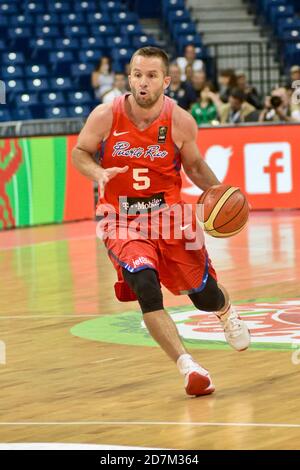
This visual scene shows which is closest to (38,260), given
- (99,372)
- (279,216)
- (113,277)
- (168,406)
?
(113,277)

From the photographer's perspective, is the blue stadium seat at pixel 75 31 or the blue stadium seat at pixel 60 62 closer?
the blue stadium seat at pixel 60 62

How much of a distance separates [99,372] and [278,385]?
1311 millimetres

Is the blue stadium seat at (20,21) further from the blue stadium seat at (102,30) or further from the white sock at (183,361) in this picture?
the white sock at (183,361)

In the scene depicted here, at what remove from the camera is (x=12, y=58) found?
23.9 meters

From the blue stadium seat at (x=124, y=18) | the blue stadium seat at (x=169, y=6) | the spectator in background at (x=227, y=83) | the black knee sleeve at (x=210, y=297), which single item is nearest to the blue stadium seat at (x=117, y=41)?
the blue stadium seat at (x=124, y=18)

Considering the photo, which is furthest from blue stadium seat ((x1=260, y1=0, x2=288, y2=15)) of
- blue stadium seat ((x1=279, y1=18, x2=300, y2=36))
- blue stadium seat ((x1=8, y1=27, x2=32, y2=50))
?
blue stadium seat ((x1=8, y1=27, x2=32, y2=50))

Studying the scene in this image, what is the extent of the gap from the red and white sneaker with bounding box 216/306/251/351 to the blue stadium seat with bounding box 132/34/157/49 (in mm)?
18241

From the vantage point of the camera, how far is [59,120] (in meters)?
21.0

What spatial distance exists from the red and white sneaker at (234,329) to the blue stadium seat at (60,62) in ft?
55.7

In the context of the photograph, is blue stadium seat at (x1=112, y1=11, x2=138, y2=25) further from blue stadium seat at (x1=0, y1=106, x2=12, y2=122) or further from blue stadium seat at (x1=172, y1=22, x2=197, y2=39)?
blue stadium seat at (x1=0, y1=106, x2=12, y2=122)

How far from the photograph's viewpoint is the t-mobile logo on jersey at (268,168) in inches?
770

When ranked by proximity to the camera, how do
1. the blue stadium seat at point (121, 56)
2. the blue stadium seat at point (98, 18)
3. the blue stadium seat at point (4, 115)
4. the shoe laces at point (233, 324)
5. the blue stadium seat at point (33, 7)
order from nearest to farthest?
1. the shoe laces at point (233, 324)
2. the blue stadium seat at point (4, 115)
3. the blue stadium seat at point (121, 56)
4. the blue stadium seat at point (33, 7)
5. the blue stadium seat at point (98, 18)

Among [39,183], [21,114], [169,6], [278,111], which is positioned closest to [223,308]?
[39,183]
